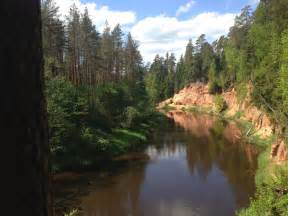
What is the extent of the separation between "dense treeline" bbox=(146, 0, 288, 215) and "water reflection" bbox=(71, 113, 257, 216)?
5084 mm

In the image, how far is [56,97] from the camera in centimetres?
3297

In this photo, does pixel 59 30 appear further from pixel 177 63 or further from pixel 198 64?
pixel 177 63

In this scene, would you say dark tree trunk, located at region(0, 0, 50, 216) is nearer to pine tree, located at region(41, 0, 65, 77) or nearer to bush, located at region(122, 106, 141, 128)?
pine tree, located at region(41, 0, 65, 77)

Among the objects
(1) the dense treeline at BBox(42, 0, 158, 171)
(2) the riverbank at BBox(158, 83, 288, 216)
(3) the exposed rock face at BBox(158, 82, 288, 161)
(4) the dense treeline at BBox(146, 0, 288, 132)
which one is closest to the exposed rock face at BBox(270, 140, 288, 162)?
(2) the riverbank at BBox(158, 83, 288, 216)

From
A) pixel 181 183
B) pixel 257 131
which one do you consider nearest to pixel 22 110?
pixel 181 183

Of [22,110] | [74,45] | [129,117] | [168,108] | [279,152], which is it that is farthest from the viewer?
[168,108]

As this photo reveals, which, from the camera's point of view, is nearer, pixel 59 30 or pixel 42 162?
pixel 42 162

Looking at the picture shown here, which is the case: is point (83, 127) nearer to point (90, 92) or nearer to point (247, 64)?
point (90, 92)

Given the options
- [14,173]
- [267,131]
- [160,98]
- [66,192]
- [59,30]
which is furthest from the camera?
[160,98]

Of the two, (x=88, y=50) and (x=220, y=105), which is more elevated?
(x=88, y=50)

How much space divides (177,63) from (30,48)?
413 feet

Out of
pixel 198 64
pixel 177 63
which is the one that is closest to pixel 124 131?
pixel 198 64

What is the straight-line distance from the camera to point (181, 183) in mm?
30000

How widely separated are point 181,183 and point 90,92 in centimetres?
1993
